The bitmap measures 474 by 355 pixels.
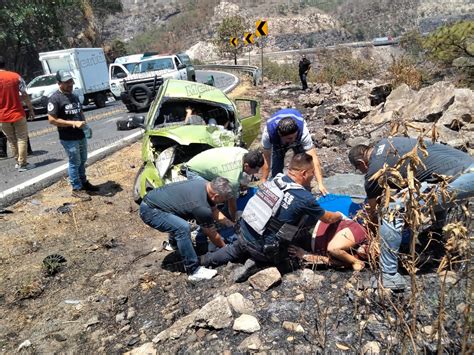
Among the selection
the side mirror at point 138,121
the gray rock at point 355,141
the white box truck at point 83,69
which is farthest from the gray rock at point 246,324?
the white box truck at point 83,69

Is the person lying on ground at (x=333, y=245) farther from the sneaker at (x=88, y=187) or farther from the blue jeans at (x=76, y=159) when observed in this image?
the sneaker at (x=88, y=187)

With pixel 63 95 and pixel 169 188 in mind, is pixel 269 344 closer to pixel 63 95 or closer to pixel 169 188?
pixel 169 188

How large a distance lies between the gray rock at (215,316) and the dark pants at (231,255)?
739 millimetres

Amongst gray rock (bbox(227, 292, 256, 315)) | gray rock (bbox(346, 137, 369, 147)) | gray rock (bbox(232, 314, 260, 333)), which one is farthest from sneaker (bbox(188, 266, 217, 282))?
gray rock (bbox(346, 137, 369, 147))

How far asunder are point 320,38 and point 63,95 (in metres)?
66.5

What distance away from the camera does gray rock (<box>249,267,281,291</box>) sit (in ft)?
11.3

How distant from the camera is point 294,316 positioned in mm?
3053

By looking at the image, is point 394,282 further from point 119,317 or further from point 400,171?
point 119,317

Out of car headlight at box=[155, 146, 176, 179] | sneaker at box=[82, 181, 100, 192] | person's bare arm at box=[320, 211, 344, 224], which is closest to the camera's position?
person's bare arm at box=[320, 211, 344, 224]

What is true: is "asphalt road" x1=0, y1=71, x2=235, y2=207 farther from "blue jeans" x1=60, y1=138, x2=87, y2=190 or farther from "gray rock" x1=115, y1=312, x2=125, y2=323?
"gray rock" x1=115, y1=312, x2=125, y2=323

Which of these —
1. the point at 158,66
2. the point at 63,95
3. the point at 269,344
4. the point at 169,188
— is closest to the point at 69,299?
the point at 169,188

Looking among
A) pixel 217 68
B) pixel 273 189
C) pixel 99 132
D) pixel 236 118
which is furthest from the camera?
pixel 217 68

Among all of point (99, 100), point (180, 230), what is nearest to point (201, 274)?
point (180, 230)

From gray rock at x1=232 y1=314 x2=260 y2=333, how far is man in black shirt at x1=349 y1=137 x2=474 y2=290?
100cm
